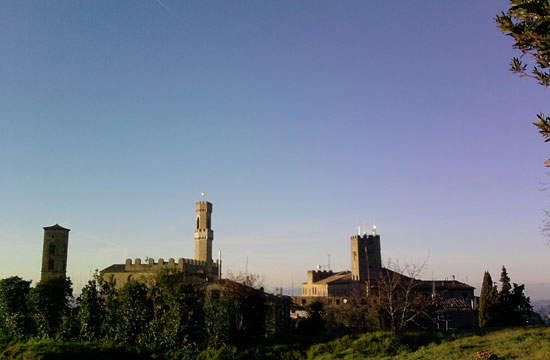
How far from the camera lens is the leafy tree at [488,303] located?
41194 millimetres

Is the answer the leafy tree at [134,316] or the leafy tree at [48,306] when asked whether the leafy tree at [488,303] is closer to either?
the leafy tree at [134,316]

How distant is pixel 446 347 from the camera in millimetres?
22641

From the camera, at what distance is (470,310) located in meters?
63.0

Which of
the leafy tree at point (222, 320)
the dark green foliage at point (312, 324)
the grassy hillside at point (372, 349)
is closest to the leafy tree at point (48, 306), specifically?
the grassy hillside at point (372, 349)

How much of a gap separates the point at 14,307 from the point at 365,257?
5374 cm

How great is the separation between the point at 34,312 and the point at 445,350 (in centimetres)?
2950

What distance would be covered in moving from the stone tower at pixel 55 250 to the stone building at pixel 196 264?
6.53m

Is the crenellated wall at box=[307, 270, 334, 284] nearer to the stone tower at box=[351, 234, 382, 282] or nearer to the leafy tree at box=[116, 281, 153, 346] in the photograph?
the stone tower at box=[351, 234, 382, 282]

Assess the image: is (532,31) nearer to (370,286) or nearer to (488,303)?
(488,303)

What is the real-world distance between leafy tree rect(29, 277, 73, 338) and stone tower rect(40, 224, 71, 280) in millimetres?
37322

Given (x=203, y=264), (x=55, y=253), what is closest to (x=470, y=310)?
(x=203, y=264)

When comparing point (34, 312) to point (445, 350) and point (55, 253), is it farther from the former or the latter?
point (55, 253)

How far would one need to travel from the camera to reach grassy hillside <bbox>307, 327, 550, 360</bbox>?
64.4 ft

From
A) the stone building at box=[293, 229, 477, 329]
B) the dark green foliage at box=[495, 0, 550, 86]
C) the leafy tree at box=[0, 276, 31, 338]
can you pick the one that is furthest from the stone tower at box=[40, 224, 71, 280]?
the dark green foliage at box=[495, 0, 550, 86]
